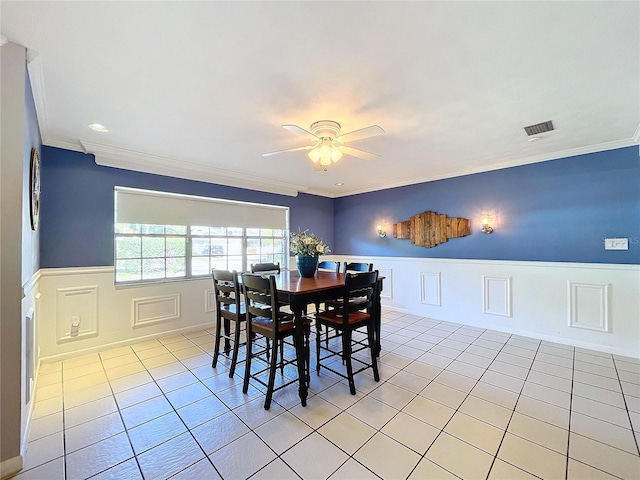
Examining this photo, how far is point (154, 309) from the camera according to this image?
12.3 feet

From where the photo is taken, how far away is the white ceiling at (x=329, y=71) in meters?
1.38

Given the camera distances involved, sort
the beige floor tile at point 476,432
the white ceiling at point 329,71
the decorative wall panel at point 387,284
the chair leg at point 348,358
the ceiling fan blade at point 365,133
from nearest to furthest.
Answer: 1. the white ceiling at point 329,71
2. the beige floor tile at point 476,432
3. the ceiling fan blade at point 365,133
4. the chair leg at point 348,358
5. the decorative wall panel at point 387,284

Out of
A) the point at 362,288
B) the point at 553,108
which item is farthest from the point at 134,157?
the point at 553,108

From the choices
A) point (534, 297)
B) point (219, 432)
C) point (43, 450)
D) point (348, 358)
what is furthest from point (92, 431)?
point (534, 297)

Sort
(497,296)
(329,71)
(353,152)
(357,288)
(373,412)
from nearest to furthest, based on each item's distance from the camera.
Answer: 1. (329,71)
2. (373,412)
3. (357,288)
4. (353,152)
5. (497,296)

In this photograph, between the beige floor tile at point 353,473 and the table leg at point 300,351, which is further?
the table leg at point 300,351

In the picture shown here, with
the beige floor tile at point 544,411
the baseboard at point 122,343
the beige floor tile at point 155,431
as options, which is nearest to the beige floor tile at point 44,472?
the beige floor tile at point 155,431

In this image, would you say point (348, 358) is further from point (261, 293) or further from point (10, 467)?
point (10, 467)

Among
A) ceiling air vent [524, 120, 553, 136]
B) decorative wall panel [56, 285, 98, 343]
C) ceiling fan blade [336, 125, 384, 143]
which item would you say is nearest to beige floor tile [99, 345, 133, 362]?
decorative wall panel [56, 285, 98, 343]

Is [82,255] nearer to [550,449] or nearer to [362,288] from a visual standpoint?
[362,288]

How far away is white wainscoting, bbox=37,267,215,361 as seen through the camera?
303 centimetres

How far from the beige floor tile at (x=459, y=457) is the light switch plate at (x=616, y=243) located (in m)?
3.17

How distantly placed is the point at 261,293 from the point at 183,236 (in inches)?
94.4

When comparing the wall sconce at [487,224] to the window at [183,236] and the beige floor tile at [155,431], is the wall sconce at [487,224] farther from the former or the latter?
the beige floor tile at [155,431]
